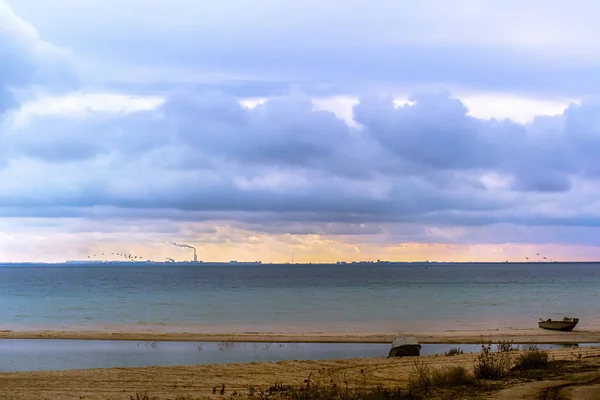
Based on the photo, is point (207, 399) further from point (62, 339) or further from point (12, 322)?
point (12, 322)

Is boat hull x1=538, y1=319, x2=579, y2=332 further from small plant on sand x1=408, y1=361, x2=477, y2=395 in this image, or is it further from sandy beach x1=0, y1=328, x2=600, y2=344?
small plant on sand x1=408, y1=361, x2=477, y2=395

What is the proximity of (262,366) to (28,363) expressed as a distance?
11.8 m

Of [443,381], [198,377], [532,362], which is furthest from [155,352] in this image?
[532,362]

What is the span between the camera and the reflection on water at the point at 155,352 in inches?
1130

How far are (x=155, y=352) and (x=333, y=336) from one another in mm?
12275

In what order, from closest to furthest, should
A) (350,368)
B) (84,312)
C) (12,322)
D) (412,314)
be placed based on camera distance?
(350,368)
(12,322)
(412,314)
(84,312)

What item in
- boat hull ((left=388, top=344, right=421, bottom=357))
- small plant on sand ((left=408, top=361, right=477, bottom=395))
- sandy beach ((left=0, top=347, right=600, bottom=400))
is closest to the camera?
small plant on sand ((left=408, top=361, right=477, bottom=395))

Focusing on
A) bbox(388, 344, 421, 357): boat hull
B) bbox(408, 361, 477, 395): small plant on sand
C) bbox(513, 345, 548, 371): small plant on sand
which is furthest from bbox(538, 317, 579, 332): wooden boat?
bbox(408, 361, 477, 395): small plant on sand

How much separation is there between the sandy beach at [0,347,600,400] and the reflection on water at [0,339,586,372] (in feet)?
13.6

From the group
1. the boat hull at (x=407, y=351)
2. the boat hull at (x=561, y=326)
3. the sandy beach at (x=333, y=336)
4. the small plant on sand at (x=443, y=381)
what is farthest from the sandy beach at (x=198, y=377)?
the boat hull at (x=561, y=326)

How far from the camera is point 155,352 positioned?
1296 inches

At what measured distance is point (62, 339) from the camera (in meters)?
39.5

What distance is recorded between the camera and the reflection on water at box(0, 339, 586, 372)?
2869cm

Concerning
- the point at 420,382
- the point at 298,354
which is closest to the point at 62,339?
the point at 298,354
